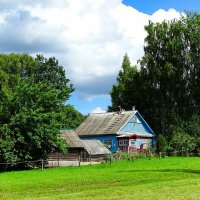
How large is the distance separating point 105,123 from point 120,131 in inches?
146

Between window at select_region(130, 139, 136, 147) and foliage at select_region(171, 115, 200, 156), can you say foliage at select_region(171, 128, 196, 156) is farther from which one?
window at select_region(130, 139, 136, 147)

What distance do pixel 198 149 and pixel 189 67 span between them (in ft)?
45.9

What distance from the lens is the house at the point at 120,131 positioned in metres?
70.2

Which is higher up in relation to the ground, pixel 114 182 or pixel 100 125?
pixel 100 125

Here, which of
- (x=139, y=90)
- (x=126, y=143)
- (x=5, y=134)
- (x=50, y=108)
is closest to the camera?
Result: (x=5, y=134)

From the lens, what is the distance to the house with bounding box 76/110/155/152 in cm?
7019

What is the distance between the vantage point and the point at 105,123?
240ft

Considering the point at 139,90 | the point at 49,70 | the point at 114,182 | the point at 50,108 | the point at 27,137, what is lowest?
the point at 114,182

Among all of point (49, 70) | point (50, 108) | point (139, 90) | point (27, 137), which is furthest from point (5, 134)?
point (49, 70)

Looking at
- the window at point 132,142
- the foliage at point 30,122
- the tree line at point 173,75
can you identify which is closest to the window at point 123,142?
the window at point 132,142

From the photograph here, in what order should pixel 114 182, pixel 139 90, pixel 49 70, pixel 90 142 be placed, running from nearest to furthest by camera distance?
pixel 114 182 → pixel 90 142 → pixel 139 90 → pixel 49 70

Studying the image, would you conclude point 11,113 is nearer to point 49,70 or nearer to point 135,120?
point 135,120

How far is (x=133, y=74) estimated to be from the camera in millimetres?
78188

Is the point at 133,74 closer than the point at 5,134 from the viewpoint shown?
No
